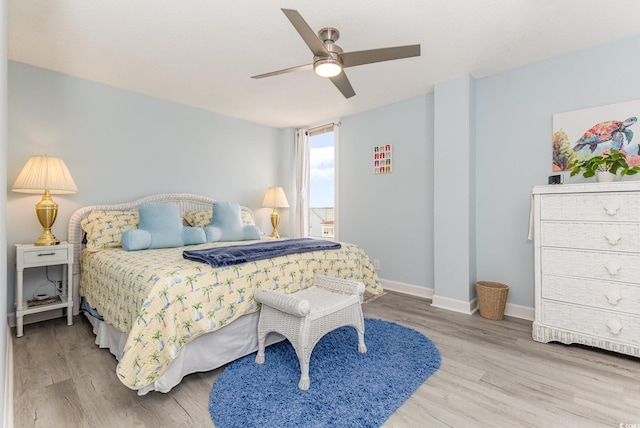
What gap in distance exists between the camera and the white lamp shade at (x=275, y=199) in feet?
15.4

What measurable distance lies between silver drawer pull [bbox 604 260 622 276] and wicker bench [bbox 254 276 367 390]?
1.76 meters

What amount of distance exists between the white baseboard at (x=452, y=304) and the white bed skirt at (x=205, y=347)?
1901 millimetres

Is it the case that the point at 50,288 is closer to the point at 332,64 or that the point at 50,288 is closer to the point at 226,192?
the point at 226,192

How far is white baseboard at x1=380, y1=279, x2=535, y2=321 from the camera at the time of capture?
9.82ft

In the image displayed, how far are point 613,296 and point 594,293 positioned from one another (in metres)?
0.10

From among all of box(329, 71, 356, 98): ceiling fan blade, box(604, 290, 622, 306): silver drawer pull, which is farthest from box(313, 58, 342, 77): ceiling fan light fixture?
box(604, 290, 622, 306): silver drawer pull

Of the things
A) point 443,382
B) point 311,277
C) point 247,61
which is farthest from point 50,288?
point 443,382

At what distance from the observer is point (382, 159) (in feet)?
13.5

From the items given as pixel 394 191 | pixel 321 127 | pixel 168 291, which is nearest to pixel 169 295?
pixel 168 291

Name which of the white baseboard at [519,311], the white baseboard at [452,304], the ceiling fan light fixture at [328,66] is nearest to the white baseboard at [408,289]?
the white baseboard at [452,304]

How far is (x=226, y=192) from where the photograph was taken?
4.45m

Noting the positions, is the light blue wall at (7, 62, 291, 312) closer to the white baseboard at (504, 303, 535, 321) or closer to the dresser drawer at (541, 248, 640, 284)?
the white baseboard at (504, 303, 535, 321)

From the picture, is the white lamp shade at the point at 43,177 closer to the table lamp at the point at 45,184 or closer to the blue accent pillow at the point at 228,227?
the table lamp at the point at 45,184

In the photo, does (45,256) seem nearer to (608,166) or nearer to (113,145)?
(113,145)
